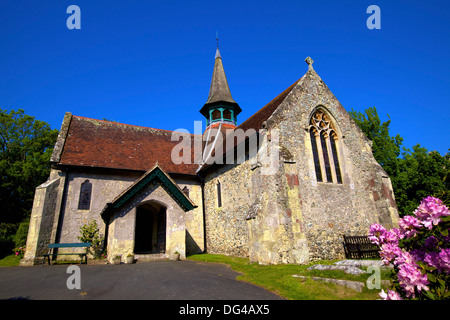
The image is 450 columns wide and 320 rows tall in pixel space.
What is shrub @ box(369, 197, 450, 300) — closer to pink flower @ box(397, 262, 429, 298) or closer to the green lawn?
pink flower @ box(397, 262, 429, 298)

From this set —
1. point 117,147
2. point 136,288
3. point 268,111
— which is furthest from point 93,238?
point 268,111

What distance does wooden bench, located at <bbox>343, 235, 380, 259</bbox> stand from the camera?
1316 cm

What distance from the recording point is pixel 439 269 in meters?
3.13

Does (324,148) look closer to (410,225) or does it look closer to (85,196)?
(410,225)

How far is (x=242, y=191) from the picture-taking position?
49.5 ft

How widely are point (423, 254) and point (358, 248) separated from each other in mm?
11080

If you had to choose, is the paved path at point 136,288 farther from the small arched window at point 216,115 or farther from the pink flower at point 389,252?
the small arched window at point 216,115

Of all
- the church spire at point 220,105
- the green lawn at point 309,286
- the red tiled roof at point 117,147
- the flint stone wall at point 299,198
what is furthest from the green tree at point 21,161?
the green lawn at point 309,286

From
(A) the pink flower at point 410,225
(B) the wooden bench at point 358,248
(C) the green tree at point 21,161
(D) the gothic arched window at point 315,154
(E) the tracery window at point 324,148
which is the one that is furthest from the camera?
(C) the green tree at point 21,161

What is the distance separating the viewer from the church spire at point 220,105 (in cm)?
2594

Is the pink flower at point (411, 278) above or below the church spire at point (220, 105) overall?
below

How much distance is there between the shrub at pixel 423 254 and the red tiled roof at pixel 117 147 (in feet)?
55.0
